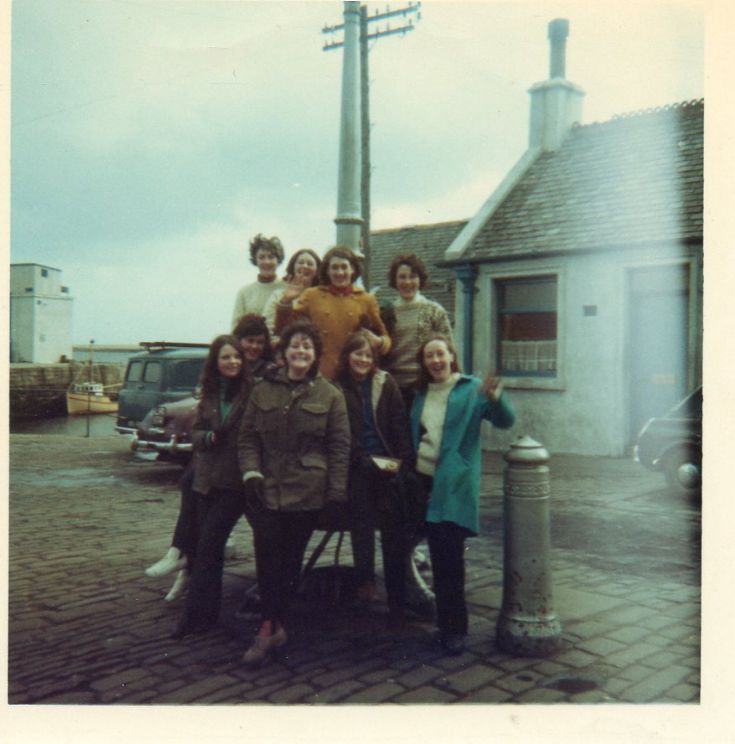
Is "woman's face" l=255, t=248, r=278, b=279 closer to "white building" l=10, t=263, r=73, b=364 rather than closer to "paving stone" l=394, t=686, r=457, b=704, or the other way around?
"white building" l=10, t=263, r=73, b=364

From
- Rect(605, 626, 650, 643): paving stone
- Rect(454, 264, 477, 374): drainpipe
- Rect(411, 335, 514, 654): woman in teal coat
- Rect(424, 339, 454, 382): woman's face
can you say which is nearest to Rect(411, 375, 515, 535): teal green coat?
Rect(411, 335, 514, 654): woman in teal coat

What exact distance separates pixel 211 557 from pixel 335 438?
3.35ft

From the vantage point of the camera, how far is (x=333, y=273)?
454 cm

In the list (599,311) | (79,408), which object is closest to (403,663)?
(599,311)

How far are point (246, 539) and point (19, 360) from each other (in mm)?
2959

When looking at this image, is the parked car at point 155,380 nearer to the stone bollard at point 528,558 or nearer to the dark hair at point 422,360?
the dark hair at point 422,360

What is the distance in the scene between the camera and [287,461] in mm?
3971

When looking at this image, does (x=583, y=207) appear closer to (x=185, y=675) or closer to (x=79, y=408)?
(x=185, y=675)

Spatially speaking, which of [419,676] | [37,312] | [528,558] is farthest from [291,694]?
[37,312]

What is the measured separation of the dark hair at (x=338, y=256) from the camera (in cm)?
452

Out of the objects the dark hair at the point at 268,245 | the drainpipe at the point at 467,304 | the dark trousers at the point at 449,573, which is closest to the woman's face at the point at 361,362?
the dark trousers at the point at 449,573

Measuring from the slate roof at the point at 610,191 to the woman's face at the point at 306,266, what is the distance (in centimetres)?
211

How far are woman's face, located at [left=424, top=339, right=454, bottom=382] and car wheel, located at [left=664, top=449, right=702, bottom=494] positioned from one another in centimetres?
263

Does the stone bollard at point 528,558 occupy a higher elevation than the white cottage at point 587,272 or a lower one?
lower
